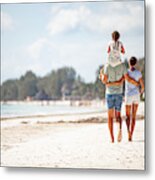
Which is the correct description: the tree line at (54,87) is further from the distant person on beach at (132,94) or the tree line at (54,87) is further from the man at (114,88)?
the distant person on beach at (132,94)

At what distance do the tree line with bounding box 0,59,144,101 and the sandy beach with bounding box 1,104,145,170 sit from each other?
153mm

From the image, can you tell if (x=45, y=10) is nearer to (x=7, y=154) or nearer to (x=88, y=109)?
(x=88, y=109)

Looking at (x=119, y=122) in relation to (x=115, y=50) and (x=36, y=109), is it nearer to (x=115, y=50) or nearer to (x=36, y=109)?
(x=115, y=50)

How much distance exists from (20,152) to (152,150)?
3.04 feet

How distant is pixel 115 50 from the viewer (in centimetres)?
354

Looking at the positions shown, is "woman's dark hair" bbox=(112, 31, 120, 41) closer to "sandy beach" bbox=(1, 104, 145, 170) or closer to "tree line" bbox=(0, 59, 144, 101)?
"tree line" bbox=(0, 59, 144, 101)

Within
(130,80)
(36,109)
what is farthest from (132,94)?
(36,109)

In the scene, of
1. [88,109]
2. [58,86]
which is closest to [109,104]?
[88,109]

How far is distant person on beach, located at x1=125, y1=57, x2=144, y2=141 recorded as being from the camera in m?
3.49

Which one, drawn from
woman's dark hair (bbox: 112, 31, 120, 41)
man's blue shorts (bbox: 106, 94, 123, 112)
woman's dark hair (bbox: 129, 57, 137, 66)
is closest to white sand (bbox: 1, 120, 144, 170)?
man's blue shorts (bbox: 106, 94, 123, 112)

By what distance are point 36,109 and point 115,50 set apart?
2.29ft

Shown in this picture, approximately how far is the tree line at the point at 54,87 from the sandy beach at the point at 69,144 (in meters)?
0.15

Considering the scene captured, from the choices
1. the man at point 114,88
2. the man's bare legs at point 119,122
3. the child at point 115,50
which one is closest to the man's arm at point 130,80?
the man at point 114,88

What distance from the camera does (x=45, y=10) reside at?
3.65 m
